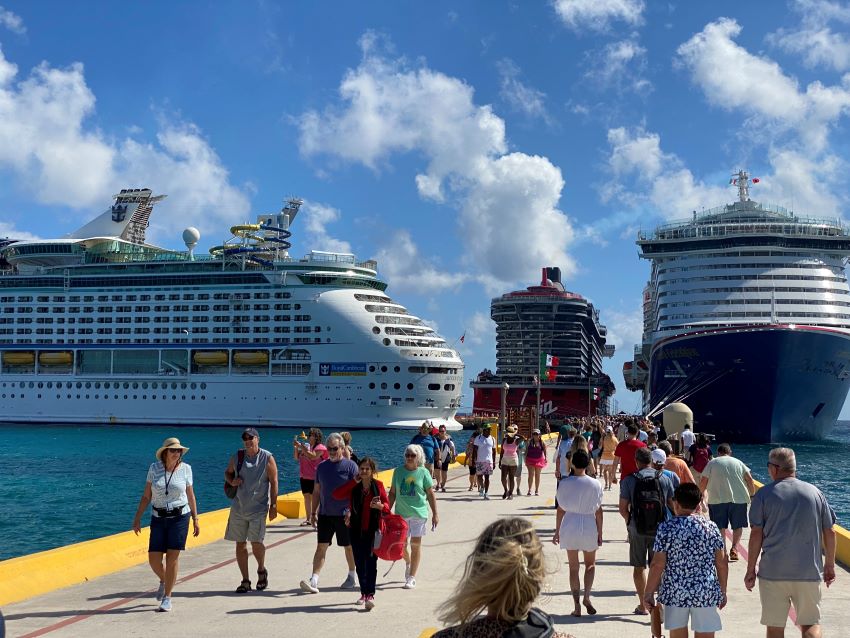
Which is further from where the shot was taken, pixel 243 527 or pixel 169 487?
pixel 243 527

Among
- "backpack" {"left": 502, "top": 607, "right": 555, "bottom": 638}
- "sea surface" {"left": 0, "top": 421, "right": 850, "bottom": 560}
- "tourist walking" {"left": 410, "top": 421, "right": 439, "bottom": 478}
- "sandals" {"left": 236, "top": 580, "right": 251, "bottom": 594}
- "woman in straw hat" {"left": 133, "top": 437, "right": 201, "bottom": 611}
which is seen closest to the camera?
"backpack" {"left": 502, "top": 607, "right": 555, "bottom": 638}

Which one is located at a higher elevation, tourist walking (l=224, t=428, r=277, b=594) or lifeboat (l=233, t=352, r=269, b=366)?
lifeboat (l=233, t=352, r=269, b=366)

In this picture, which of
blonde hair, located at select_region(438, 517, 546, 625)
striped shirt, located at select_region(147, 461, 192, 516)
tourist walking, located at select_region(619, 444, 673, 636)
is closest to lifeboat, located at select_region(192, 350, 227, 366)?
striped shirt, located at select_region(147, 461, 192, 516)

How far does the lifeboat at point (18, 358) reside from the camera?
77.8 m

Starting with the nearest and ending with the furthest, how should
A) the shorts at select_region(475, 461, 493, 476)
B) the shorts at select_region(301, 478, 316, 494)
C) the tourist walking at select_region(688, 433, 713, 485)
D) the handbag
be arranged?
the handbag, the shorts at select_region(301, 478, 316, 494), the tourist walking at select_region(688, 433, 713, 485), the shorts at select_region(475, 461, 493, 476)

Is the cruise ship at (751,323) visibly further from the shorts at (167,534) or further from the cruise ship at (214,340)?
the shorts at (167,534)

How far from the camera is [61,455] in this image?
138ft

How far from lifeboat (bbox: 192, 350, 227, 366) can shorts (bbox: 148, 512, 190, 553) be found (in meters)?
66.4

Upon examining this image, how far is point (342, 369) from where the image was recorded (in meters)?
68.2

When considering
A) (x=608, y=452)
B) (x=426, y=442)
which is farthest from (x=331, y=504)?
(x=608, y=452)

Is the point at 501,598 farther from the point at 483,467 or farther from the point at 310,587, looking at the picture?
the point at 483,467

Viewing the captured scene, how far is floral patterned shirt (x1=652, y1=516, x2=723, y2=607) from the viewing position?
5594 millimetres

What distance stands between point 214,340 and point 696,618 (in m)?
71.1

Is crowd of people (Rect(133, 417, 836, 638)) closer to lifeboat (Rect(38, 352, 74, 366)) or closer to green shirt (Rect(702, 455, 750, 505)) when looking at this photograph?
green shirt (Rect(702, 455, 750, 505))
